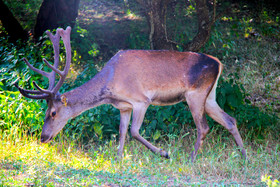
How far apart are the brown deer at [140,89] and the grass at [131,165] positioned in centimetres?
30

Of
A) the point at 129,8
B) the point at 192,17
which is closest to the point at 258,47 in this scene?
the point at 192,17

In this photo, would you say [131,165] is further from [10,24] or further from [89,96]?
[10,24]

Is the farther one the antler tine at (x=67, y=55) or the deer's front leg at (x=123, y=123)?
the deer's front leg at (x=123, y=123)

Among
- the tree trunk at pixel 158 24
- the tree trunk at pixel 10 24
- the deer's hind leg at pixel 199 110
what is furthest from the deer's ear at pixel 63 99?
the tree trunk at pixel 10 24

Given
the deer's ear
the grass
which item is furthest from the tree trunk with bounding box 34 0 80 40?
the deer's ear

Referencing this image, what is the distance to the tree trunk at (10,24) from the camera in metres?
9.54

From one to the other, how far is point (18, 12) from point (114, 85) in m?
6.76

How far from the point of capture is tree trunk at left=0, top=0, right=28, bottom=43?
9.54 m

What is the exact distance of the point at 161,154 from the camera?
586 cm

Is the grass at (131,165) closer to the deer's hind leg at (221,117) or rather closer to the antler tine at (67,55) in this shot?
the deer's hind leg at (221,117)

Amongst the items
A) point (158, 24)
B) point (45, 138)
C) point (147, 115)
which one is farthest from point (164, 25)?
point (45, 138)

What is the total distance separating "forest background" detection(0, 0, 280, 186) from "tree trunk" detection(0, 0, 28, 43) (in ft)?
0.08

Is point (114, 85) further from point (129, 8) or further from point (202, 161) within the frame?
point (129, 8)

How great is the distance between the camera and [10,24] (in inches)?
377
